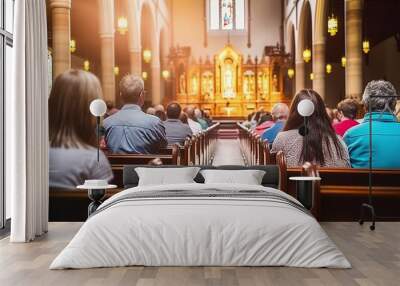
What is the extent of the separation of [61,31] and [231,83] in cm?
962

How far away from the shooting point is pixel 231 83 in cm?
1898

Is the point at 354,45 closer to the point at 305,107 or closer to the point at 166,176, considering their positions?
the point at 305,107

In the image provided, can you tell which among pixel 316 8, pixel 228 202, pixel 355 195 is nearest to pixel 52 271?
pixel 228 202

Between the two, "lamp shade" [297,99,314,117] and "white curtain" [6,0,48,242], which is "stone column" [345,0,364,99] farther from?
"white curtain" [6,0,48,242]

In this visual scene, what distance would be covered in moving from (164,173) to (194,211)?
1585 mm

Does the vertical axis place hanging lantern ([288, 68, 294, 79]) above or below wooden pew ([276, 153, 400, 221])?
above

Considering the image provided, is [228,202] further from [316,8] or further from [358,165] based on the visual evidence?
[316,8]

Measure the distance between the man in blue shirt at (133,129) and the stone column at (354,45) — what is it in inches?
Answer: 225

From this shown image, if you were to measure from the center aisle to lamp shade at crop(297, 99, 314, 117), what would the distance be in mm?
3704

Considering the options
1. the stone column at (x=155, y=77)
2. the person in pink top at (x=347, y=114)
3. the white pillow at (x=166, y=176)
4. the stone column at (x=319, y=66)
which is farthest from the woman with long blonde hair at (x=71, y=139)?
the stone column at (x=319, y=66)

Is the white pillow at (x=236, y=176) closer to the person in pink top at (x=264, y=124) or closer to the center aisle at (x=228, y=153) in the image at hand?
the person in pink top at (x=264, y=124)

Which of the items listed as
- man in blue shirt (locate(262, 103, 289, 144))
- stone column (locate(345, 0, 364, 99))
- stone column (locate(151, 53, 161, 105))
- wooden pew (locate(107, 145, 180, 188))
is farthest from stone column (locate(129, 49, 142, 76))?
wooden pew (locate(107, 145, 180, 188))

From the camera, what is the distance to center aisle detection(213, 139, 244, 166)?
1020cm

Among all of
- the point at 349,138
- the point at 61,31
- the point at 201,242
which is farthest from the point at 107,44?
the point at 201,242
